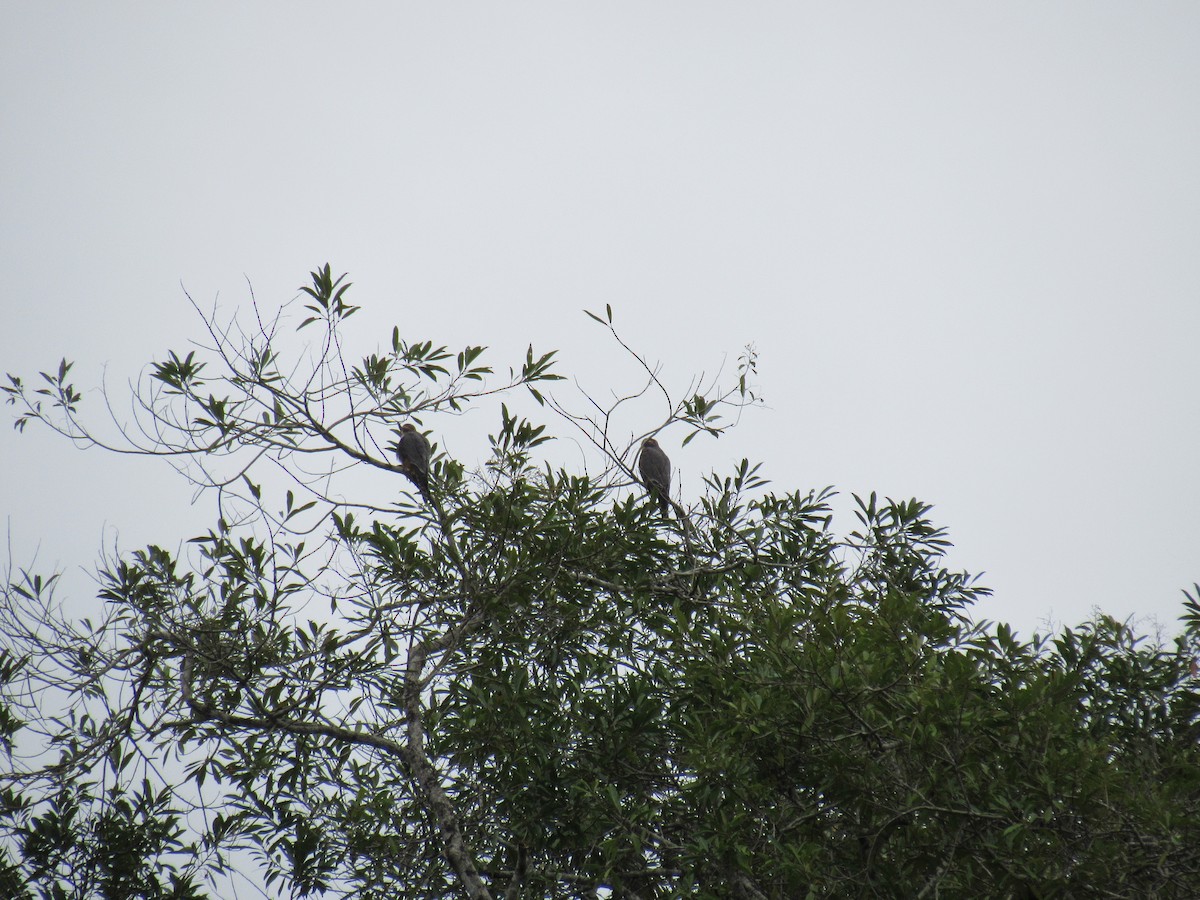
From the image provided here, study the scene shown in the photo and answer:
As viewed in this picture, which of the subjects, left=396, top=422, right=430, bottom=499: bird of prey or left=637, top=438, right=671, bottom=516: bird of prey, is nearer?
left=396, top=422, right=430, bottom=499: bird of prey

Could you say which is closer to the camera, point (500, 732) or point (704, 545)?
point (500, 732)

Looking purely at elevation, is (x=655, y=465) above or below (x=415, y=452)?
above

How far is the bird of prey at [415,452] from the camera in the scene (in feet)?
18.7

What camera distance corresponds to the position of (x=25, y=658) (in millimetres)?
4711

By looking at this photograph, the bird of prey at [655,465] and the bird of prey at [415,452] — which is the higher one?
the bird of prey at [655,465]

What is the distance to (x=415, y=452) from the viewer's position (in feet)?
22.7

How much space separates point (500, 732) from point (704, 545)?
1.88 meters

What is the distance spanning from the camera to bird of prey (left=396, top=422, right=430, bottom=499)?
18.7ft

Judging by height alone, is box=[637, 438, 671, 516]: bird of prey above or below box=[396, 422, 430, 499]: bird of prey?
above

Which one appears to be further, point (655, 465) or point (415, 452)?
point (655, 465)

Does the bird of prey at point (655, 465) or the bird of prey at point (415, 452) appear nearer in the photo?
the bird of prey at point (415, 452)

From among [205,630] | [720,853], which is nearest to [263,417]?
[205,630]

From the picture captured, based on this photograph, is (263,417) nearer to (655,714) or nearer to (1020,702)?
(655,714)

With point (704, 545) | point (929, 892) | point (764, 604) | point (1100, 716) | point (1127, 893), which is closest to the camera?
point (1127, 893)
